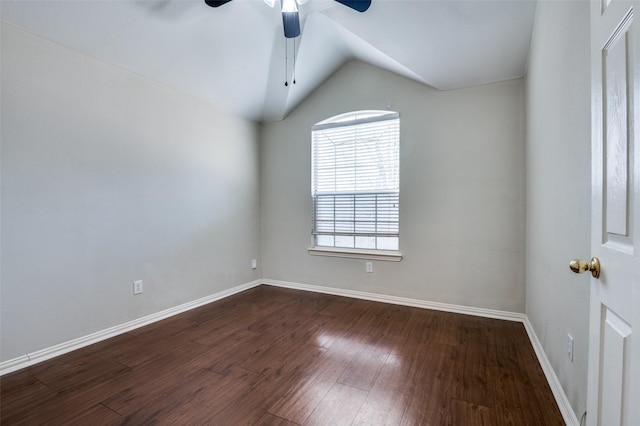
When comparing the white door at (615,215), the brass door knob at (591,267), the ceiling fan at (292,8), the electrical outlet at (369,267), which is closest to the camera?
the white door at (615,215)

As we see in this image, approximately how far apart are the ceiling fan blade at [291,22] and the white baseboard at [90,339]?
294 centimetres

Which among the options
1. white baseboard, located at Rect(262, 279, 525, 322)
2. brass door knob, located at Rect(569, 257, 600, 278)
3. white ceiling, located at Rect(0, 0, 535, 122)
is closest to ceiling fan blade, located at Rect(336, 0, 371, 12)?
white ceiling, located at Rect(0, 0, 535, 122)

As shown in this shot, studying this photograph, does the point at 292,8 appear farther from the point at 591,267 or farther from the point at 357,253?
the point at 357,253

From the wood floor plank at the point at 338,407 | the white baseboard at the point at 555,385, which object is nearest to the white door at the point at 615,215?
the white baseboard at the point at 555,385

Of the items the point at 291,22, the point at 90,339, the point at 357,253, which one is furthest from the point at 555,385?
the point at 90,339

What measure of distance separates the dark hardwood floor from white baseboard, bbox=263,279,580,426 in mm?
51

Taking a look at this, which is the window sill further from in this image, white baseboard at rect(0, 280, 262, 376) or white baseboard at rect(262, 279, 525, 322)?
white baseboard at rect(0, 280, 262, 376)

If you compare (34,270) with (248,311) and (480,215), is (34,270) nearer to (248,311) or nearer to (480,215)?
Result: (248,311)

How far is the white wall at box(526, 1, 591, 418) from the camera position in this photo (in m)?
1.29

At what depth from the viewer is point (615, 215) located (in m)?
0.78

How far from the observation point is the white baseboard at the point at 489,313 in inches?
59.6

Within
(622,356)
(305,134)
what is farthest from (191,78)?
(622,356)

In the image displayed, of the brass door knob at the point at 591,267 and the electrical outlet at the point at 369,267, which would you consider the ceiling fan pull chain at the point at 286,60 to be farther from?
the brass door knob at the point at 591,267

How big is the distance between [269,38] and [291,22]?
90 centimetres
